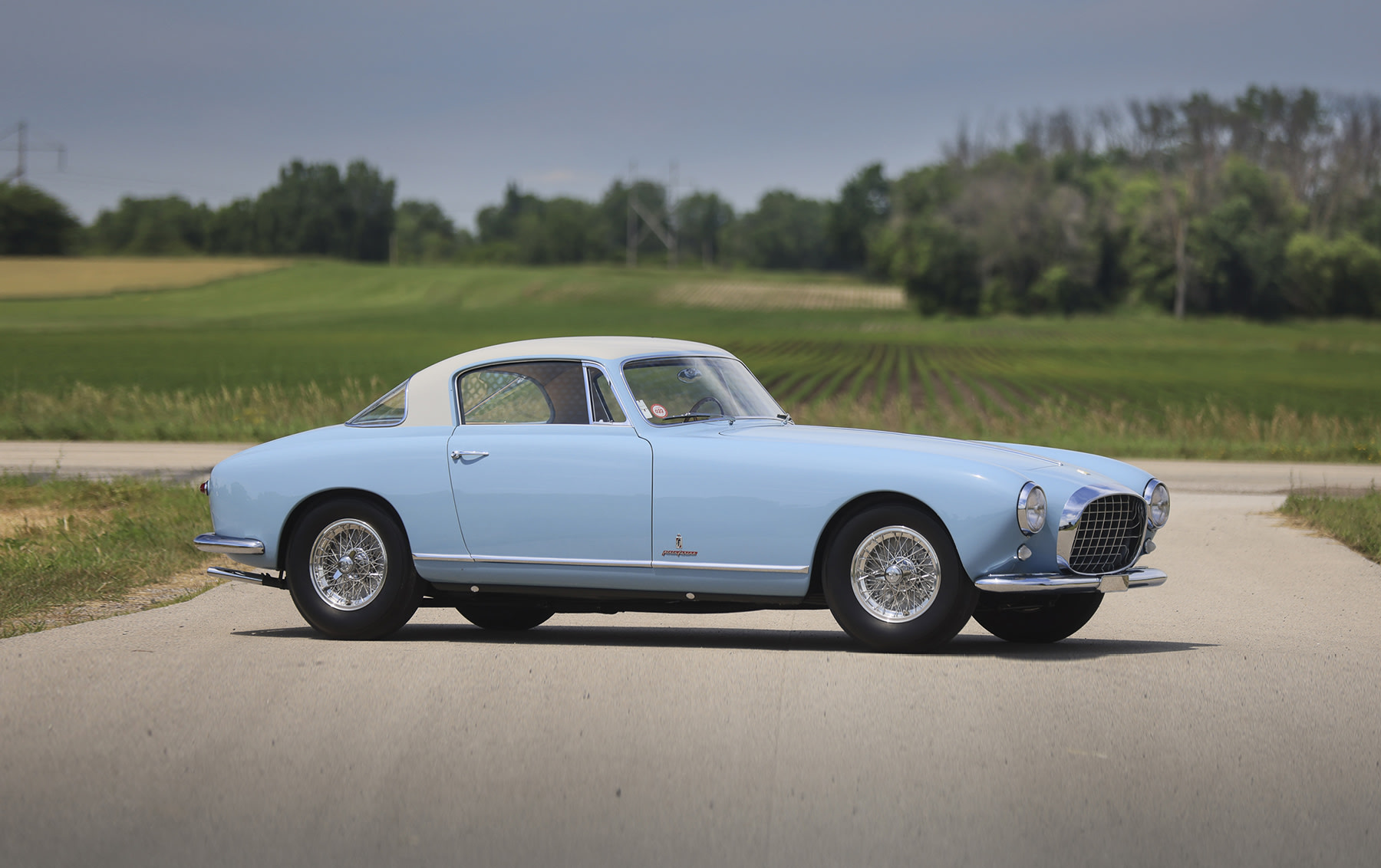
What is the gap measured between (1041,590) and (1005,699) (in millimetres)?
946

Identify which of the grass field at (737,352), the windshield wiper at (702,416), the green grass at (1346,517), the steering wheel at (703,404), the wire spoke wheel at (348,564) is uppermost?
the steering wheel at (703,404)

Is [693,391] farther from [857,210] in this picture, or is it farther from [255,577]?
[857,210]

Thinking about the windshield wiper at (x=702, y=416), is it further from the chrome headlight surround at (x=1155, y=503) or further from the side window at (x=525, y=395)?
the chrome headlight surround at (x=1155, y=503)

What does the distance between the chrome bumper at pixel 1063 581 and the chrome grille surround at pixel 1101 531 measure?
10 centimetres

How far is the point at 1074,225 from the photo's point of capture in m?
108

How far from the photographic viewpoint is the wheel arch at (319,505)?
788cm

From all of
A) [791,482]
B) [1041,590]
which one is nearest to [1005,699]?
[1041,590]

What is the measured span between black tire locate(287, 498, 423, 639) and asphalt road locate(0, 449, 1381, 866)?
18 centimetres

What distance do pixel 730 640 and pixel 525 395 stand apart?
67.9 inches

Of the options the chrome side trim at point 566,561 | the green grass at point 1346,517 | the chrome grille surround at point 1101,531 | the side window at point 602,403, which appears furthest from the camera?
the green grass at point 1346,517

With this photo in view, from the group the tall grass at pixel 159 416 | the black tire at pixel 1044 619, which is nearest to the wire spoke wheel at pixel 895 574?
the black tire at pixel 1044 619

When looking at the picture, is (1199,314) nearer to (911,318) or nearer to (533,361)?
(911,318)

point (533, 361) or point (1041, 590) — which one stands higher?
point (533, 361)

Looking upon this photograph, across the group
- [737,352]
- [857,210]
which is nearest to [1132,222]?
[737,352]
